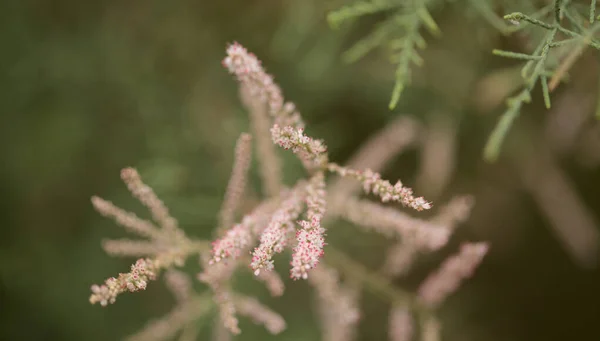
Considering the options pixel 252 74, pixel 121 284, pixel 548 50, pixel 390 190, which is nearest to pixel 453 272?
pixel 390 190

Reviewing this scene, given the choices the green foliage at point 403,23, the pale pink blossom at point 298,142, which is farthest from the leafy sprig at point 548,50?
the pale pink blossom at point 298,142

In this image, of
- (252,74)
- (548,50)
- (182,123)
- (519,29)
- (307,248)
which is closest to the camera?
(307,248)

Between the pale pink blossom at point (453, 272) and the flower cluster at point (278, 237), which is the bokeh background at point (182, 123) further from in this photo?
the pale pink blossom at point (453, 272)

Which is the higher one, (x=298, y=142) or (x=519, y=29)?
(x=519, y=29)

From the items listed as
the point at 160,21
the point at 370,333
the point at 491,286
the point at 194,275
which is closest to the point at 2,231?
the point at 194,275

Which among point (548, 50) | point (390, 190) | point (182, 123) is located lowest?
point (390, 190)

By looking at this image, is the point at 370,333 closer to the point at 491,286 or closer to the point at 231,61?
the point at 491,286

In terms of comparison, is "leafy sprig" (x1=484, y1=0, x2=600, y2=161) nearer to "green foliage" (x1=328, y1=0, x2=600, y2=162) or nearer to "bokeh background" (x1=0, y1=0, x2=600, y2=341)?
"green foliage" (x1=328, y1=0, x2=600, y2=162)

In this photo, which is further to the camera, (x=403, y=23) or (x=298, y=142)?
(x=403, y=23)

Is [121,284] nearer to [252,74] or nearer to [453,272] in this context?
[252,74]
